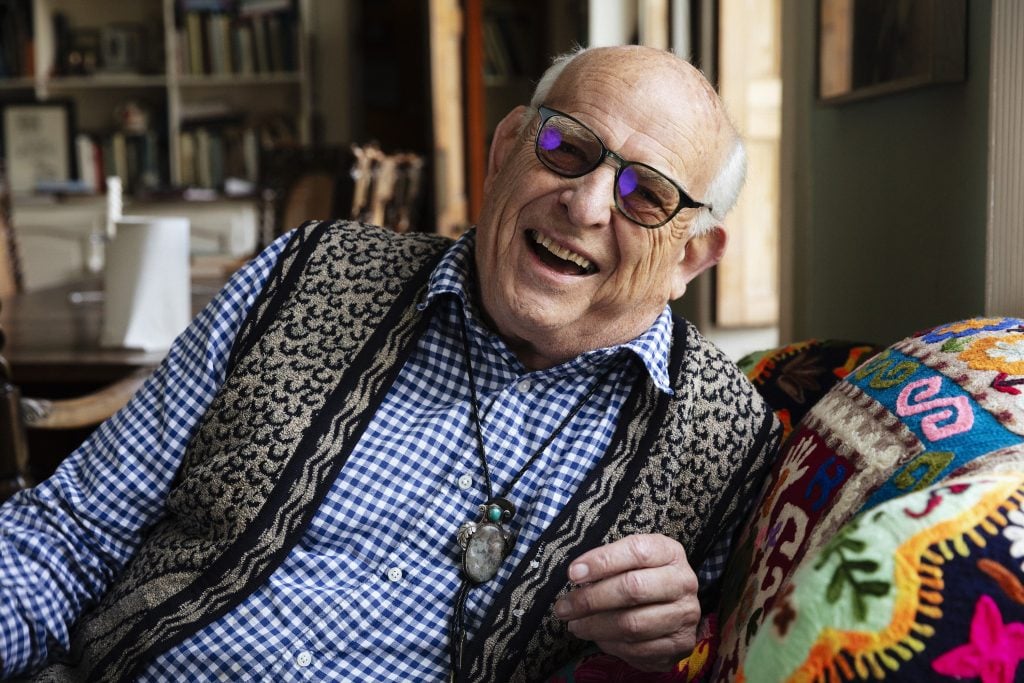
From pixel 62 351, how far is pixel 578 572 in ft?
4.74

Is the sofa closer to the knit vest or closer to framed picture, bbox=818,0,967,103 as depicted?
the knit vest

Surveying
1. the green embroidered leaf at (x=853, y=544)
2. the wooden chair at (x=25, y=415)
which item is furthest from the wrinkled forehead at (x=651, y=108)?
the wooden chair at (x=25, y=415)

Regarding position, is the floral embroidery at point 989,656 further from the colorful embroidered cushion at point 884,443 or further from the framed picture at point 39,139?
the framed picture at point 39,139

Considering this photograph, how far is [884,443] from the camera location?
92cm

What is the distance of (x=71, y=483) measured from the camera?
49.0 inches

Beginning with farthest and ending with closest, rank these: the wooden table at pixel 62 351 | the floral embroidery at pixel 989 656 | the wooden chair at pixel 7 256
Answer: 1. the wooden chair at pixel 7 256
2. the wooden table at pixel 62 351
3. the floral embroidery at pixel 989 656

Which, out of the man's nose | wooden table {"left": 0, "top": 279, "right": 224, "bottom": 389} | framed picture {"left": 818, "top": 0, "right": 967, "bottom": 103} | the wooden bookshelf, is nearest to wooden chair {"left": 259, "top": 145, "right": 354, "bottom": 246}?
wooden table {"left": 0, "top": 279, "right": 224, "bottom": 389}

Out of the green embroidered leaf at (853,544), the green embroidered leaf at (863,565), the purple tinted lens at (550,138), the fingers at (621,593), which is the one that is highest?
the purple tinted lens at (550,138)

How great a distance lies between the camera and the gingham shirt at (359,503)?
1.14 m

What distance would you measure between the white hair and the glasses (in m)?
0.05

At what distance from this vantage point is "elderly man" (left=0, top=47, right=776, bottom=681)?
3.73ft

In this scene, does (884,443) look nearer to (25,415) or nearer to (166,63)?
(25,415)

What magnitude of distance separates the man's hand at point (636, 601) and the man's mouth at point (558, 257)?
362 mm

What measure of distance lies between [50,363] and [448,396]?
39.8 inches
